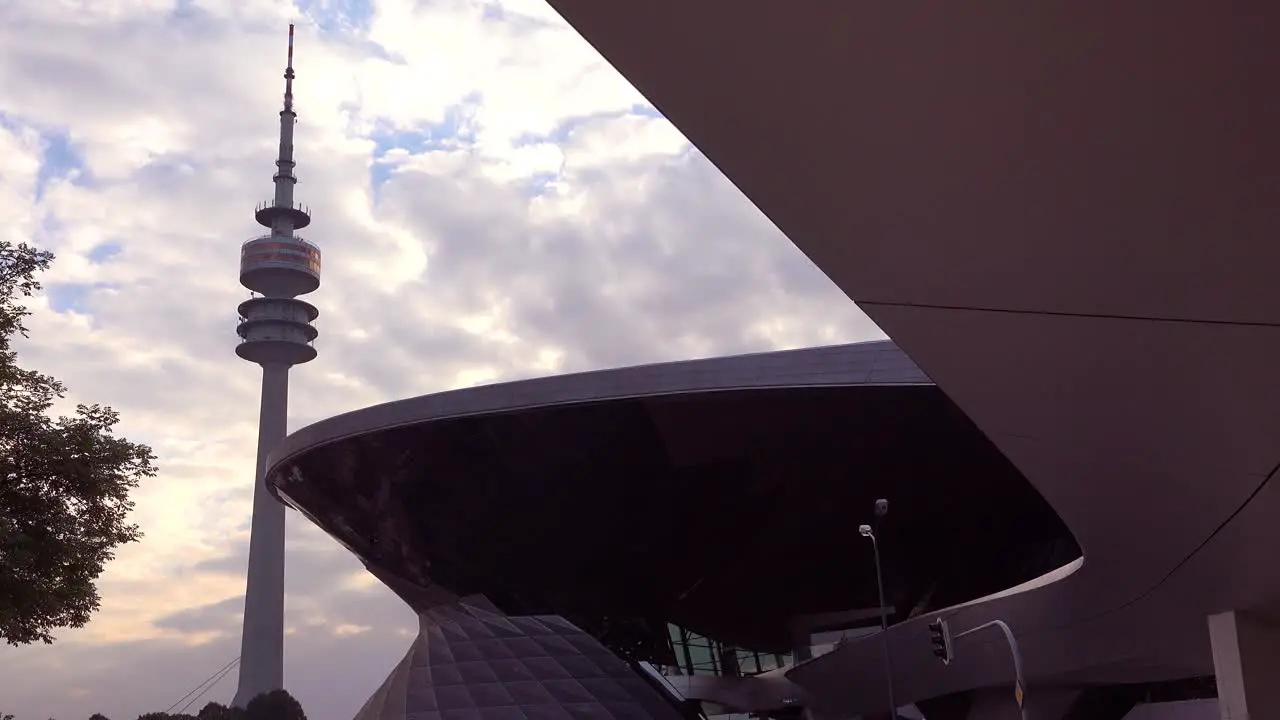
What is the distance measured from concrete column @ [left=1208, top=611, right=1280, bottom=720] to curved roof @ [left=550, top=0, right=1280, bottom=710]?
→ 923cm

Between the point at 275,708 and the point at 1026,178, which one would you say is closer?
the point at 1026,178

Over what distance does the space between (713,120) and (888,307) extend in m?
2.12

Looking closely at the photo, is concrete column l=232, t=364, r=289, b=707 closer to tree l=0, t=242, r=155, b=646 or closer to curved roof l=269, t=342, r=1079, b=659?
curved roof l=269, t=342, r=1079, b=659

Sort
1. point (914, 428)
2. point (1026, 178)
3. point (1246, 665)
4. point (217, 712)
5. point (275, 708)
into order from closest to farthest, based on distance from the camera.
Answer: point (1026, 178)
point (1246, 665)
point (914, 428)
point (275, 708)
point (217, 712)

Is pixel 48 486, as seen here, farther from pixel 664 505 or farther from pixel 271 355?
pixel 271 355

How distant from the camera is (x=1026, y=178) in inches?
186

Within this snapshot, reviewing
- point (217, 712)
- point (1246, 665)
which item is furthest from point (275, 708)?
point (1246, 665)

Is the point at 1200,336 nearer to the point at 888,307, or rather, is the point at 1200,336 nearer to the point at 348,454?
the point at 888,307

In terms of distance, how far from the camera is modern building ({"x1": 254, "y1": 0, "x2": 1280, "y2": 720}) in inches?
158

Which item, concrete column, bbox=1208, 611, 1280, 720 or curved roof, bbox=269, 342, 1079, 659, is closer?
concrete column, bbox=1208, 611, 1280, 720

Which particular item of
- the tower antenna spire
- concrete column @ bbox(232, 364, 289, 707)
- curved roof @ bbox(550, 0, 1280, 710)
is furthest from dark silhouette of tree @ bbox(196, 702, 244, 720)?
curved roof @ bbox(550, 0, 1280, 710)

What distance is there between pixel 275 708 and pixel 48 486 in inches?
2819

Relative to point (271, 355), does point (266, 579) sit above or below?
below

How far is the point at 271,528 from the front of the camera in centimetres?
10675
